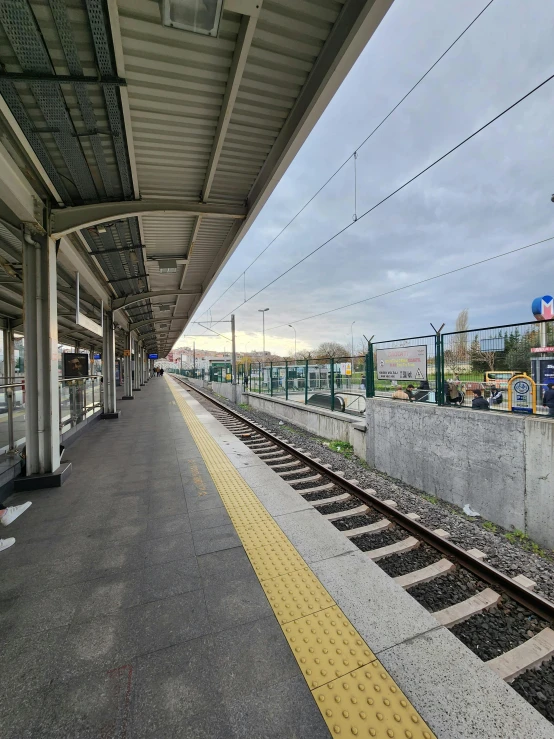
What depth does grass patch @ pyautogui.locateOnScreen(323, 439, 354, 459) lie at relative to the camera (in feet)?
26.9

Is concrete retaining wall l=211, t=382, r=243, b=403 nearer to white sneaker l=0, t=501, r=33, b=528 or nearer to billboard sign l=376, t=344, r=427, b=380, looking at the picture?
billboard sign l=376, t=344, r=427, b=380

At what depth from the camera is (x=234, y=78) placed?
3174mm

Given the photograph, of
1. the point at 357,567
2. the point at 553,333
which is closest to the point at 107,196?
the point at 357,567

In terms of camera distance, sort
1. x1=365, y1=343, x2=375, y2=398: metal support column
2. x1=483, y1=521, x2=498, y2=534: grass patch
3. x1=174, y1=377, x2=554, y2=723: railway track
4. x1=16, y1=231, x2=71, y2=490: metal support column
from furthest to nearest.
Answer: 1. x1=365, y1=343, x2=375, y2=398: metal support column
2. x1=16, y1=231, x2=71, y2=490: metal support column
3. x1=483, y1=521, x2=498, y2=534: grass patch
4. x1=174, y1=377, x2=554, y2=723: railway track

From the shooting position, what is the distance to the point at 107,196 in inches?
200

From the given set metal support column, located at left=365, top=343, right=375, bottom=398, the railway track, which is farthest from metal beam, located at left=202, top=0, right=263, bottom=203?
metal support column, located at left=365, top=343, right=375, bottom=398

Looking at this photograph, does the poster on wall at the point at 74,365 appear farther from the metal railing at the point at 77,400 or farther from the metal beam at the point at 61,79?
the metal beam at the point at 61,79

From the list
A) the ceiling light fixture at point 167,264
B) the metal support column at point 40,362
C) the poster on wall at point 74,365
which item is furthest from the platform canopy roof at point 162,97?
the poster on wall at point 74,365

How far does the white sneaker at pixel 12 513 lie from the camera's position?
371 cm

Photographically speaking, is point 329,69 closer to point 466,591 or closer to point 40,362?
point 466,591

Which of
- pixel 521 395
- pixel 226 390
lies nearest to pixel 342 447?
pixel 521 395

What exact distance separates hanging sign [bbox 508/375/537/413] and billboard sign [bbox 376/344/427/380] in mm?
1676

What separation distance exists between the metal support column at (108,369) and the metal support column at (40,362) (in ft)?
23.0

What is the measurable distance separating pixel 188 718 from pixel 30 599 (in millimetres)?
1641
